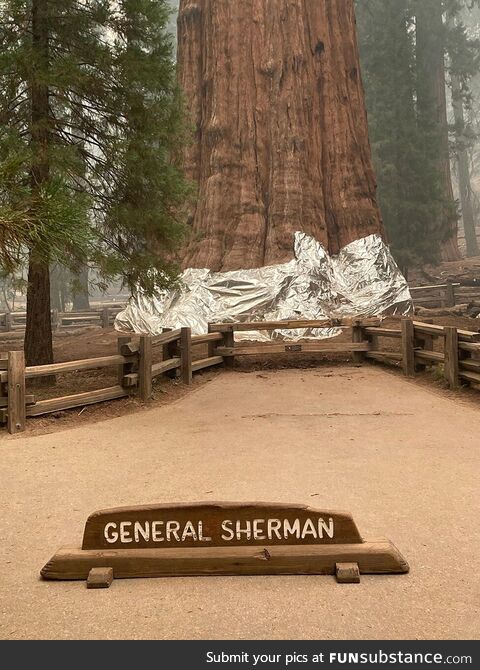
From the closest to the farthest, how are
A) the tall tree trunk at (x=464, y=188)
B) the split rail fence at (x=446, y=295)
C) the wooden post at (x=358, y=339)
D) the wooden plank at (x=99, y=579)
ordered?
the wooden plank at (x=99, y=579)
the wooden post at (x=358, y=339)
the split rail fence at (x=446, y=295)
the tall tree trunk at (x=464, y=188)

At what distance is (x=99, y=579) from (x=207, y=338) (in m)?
8.90

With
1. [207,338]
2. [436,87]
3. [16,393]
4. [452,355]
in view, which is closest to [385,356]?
[452,355]

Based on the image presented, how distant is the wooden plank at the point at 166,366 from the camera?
1006 cm

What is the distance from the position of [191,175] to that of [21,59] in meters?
8.25

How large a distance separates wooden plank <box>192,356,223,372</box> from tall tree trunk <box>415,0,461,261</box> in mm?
17422

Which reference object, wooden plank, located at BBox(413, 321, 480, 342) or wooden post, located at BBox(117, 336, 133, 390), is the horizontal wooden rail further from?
wooden post, located at BBox(117, 336, 133, 390)

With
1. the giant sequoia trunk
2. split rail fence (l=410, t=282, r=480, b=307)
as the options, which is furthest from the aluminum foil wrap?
split rail fence (l=410, t=282, r=480, b=307)

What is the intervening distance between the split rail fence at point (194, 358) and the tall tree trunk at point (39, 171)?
1.20m

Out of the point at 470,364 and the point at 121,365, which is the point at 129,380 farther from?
the point at 470,364

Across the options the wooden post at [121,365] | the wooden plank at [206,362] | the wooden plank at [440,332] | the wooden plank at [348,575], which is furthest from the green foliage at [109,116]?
the wooden plank at [348,575]

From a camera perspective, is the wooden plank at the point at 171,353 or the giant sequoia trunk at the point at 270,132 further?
the giant sequoia trunk at the point at 270,132

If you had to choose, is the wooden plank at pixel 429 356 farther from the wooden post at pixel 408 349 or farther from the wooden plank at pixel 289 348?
the wooden plank at pixel 289 348

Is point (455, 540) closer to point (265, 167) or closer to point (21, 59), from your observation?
point (21, 59)
